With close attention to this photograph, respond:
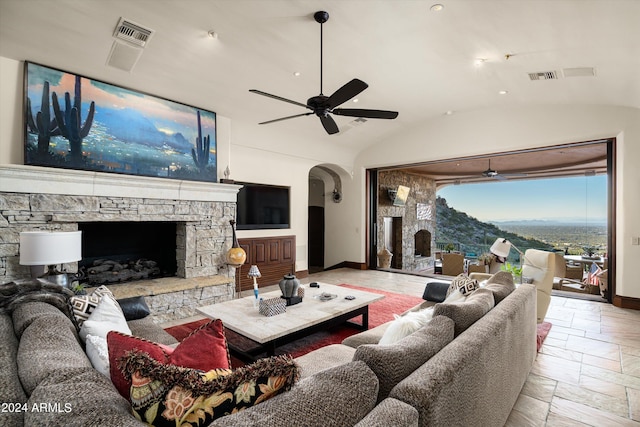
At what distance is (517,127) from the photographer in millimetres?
5715

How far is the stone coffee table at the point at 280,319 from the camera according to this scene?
2631mm

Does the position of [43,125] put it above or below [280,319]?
above

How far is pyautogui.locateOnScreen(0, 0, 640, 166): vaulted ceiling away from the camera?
9.75 feet

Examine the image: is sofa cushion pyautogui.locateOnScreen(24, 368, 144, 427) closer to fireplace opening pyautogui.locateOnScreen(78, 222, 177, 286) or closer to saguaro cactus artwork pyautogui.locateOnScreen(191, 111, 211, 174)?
fireplace opening pyautogui.locateOnScreen(78, 222, 177, 286)

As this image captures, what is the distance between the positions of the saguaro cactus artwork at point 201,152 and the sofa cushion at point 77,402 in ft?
14.4

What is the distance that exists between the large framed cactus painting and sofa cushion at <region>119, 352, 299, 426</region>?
399 centimetres

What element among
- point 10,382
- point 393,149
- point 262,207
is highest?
point 393,149

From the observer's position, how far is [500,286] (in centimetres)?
262

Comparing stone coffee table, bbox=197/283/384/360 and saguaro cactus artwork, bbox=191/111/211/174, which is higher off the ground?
saguaro cactus artwork, bbox=191/111/211/174

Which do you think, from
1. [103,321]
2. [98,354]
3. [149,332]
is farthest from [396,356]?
[149,332]

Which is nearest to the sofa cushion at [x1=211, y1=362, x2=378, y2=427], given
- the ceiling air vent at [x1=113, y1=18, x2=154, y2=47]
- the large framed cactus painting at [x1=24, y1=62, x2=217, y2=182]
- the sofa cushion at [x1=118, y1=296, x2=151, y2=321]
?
the sofa cushion at [x1=118, y1=296, x2=151, y2=321]

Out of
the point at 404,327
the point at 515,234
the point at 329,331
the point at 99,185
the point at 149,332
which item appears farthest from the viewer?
the point at 515,234

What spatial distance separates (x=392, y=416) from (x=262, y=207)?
5.65 metres

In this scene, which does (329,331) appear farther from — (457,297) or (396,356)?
(396,356)
